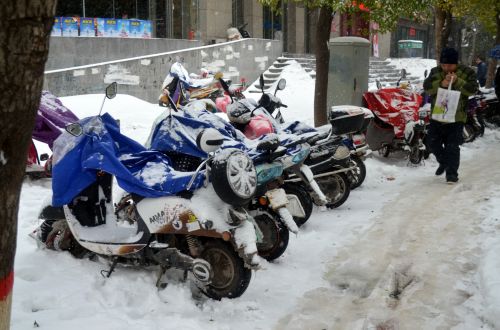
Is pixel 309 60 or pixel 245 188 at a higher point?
pixel 309 60

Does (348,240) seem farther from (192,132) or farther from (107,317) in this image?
(107,317)

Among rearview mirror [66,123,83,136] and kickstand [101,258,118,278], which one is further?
kickstand [101,258,118,278]

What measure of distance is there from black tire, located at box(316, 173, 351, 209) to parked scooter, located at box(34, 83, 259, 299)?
Answer: 2751 mm

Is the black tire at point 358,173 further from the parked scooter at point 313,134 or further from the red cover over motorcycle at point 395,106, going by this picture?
the red cover over motorcycle at point 395,106

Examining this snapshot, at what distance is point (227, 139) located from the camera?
4.96 metres

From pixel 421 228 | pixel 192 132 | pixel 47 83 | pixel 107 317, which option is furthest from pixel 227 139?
pixel 47 83

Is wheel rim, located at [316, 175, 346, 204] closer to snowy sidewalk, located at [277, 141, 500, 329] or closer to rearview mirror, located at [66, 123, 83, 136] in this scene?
snowy sidewalk, located at [277, 141, 500, 329]

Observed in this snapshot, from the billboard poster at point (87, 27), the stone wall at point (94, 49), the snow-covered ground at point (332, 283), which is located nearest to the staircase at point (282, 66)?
the stone wall at point (94, 49)

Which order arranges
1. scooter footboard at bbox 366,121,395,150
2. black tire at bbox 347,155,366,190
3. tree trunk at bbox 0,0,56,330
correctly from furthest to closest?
scooter footboard at bbox 366,121,395,150, black tire at bbox 347,155,366,190, tree trunk at bbox 0,0,56,330

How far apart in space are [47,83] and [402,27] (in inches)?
1239

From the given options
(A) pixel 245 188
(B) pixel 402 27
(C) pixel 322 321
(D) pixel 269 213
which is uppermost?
(B) pixel 402 27

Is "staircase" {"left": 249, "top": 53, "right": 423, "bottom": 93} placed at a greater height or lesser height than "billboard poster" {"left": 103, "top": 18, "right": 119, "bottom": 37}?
lesser

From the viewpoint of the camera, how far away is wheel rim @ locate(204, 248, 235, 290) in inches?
166

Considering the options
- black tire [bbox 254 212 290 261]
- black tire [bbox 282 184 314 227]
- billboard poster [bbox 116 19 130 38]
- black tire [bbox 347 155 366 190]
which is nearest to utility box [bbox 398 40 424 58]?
billboard poster [bbox 116 19 130 38]
